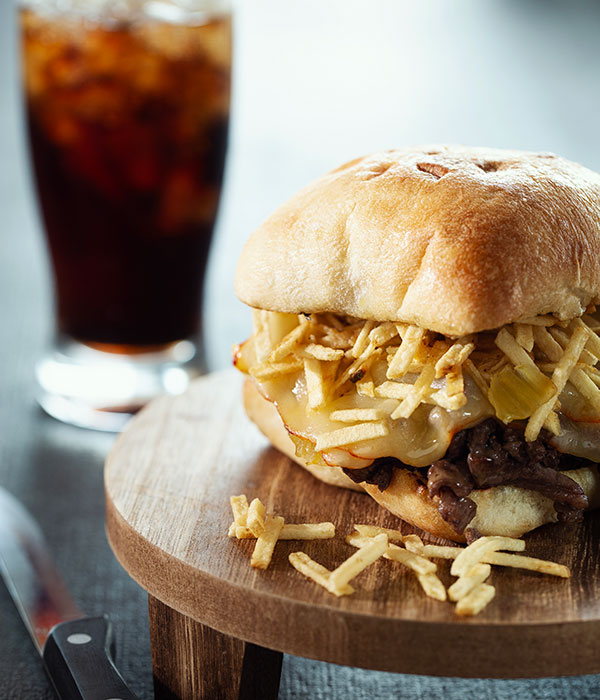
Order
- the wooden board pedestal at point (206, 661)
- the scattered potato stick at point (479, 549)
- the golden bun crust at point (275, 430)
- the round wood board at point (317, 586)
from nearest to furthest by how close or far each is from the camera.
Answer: the round wood board at point (317, 586) → the scattered potato stick at point (479, 549) → the wooden board pedestal at point (206, 661) → the golden bun crust at point (275, 430)

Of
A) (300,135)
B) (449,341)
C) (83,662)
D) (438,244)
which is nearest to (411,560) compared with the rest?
(449,341)

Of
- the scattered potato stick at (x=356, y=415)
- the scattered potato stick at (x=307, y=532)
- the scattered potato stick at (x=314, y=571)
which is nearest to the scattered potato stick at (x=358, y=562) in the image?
the scattered potato stick at (x=314, y=571)

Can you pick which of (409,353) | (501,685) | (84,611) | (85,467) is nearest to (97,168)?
(85,467)

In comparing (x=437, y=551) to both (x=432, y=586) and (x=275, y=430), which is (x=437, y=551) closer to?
(x=432, y=586)

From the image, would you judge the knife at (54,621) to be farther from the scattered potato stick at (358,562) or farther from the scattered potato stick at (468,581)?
the scattered potato stick at (468,581)

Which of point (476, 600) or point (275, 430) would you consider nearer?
point (476, 600)

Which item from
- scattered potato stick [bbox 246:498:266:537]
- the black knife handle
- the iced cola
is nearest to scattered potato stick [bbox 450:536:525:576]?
scattered potato stick [bbox 246:498:266:537]

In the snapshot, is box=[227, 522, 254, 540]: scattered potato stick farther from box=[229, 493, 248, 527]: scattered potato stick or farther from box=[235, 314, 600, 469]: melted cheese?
box=[235, 314, 600, 469]: melted cheese
